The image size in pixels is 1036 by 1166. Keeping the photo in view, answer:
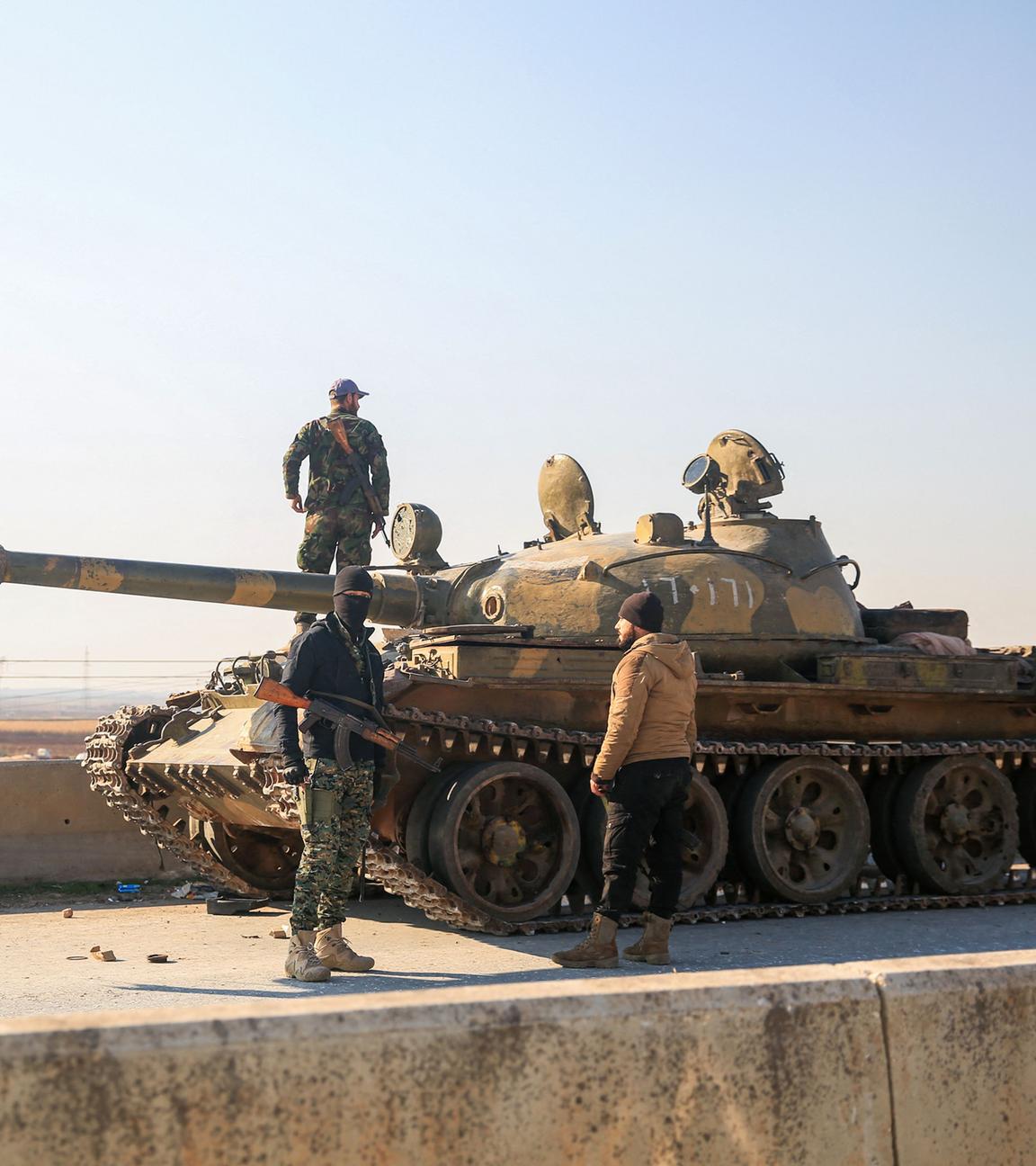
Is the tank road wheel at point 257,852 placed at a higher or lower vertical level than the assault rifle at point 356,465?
lower

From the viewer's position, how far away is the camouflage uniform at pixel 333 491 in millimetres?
13078

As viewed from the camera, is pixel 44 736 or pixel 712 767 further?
pixel 44 736

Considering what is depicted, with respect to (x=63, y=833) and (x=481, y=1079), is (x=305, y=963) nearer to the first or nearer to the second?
(x=481, y=1079)

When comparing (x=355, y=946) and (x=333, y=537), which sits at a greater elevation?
(x=333, y=537)

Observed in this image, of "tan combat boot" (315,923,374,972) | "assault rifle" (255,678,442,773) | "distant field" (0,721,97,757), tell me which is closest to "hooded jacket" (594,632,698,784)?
"assault rifle" (255,678,442,773)

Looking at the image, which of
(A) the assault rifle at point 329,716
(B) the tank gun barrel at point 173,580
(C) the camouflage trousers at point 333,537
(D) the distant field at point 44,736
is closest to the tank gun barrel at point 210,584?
(B) the tank gun barrel at point 173,580

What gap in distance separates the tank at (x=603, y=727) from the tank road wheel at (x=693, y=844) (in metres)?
0.02

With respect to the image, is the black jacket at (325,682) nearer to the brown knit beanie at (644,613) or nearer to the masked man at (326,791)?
the masked man at (326,791)

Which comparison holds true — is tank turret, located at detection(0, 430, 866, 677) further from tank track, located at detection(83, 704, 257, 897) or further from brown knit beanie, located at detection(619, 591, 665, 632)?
brown knit beanie, located at detection(619, 591, 665, 632)

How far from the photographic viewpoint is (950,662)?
12086 millimetres

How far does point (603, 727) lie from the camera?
10.9 metres

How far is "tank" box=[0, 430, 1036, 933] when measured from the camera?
397 inches

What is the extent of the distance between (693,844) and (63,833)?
596cm

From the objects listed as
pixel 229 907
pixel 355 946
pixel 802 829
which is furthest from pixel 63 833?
pixel 802 829
